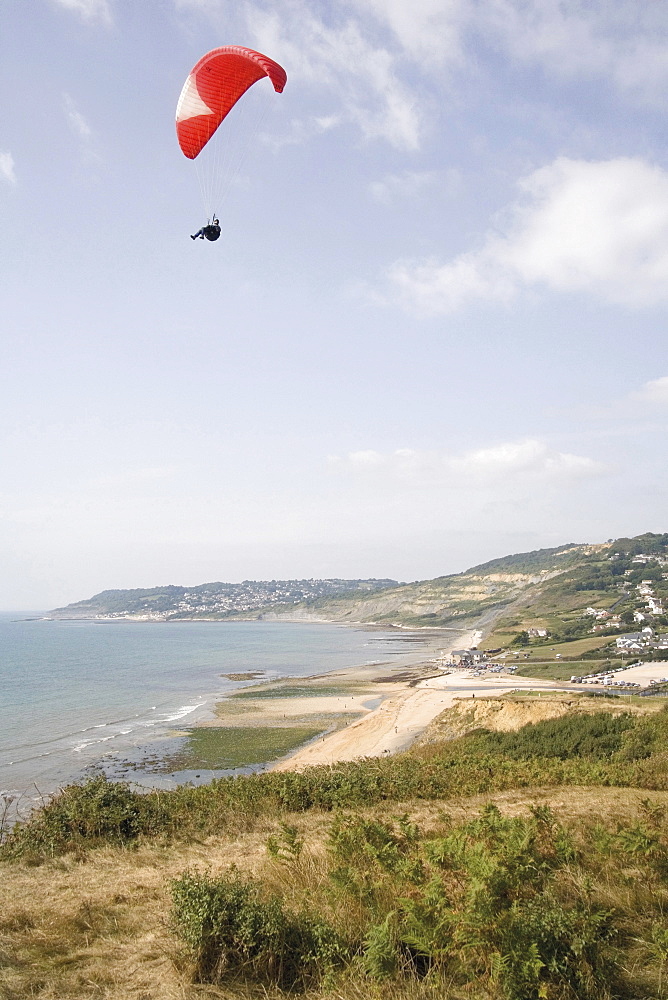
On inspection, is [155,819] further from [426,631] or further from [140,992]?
[426,631]

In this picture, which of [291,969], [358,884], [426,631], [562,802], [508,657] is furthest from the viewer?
[426,631]

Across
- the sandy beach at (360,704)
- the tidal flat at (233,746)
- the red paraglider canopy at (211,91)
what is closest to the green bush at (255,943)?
the red paraglider canopy at (211,91)

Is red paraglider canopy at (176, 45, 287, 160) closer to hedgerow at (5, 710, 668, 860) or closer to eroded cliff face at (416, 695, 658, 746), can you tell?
hedgerow at (5, 710, 668, 860)

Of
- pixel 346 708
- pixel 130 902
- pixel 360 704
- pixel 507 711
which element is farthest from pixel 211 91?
pixel 360 704

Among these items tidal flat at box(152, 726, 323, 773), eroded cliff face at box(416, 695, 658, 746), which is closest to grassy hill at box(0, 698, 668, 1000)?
eroded cliff face at box(416, 695, 658, 746)

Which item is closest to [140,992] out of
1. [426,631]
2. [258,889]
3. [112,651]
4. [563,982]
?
[258,889]

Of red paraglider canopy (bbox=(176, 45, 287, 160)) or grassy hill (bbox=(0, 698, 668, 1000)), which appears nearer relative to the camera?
grassy hill (bbox=(0, 698, 668, 1000))
